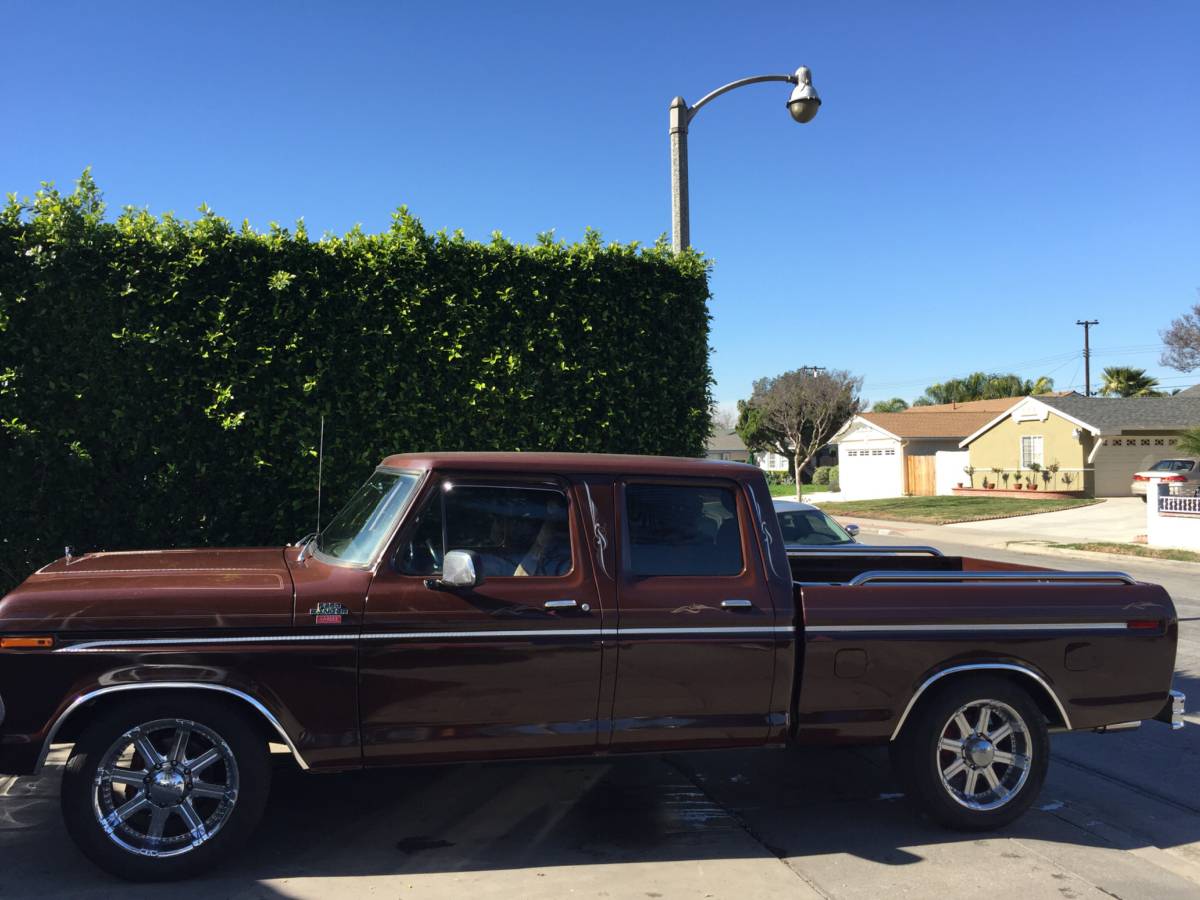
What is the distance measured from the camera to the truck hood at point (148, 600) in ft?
12.6

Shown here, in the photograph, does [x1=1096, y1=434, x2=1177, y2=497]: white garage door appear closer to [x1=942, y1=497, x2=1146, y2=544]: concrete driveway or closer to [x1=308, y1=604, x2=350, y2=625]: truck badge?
[x1=942, y1=497, x2=1146, y2=544]: concrete driveway

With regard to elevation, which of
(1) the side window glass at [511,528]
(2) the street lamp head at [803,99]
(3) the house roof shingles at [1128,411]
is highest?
(2) the street lamp head at [803,99]

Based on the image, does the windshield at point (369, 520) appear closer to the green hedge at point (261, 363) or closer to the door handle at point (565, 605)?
the door handle at point (565, 605)

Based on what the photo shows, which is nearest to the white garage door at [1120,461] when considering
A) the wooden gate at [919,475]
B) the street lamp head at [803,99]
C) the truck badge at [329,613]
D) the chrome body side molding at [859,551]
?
the wooden gate at [919,475]

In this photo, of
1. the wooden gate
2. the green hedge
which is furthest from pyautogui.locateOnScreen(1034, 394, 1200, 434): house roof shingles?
the green hedge

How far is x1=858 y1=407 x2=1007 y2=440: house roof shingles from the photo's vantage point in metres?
45.7

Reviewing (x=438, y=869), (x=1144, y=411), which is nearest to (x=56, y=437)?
(x=438, y=869)

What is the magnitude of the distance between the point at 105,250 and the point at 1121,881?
25.0 feet

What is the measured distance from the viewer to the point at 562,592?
426 centimetres

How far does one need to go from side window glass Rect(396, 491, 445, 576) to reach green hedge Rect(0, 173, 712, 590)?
11.3 ft

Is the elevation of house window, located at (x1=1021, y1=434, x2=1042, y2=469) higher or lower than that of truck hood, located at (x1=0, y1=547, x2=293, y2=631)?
higher

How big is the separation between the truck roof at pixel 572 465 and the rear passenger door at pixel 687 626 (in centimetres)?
8

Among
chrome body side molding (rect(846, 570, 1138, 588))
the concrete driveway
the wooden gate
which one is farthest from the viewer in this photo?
the wooden gate

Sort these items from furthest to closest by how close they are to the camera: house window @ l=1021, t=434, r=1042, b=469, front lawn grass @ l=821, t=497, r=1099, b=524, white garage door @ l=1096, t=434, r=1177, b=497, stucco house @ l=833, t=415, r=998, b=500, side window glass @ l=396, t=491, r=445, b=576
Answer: stucco house @ l=833, t=415, r=998, b=500, house window @ l=1021, t=434, r=1042, b=469, white garage door @ l=1096, t=434, r=1177, b=497, front lawn grass @ l=821, t=497, r=1099, b=524, side window glass @ l=396, t=491, r=445, b=576
